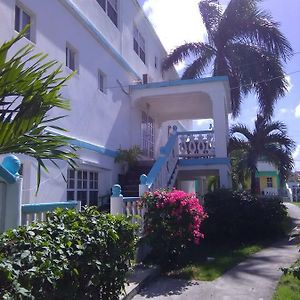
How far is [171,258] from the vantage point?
7941 millimetres

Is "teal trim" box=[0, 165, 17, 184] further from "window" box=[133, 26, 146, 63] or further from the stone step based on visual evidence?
"window" box=[133, 26, 146, 63]

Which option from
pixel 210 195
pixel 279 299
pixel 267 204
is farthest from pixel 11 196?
pixel 267 204

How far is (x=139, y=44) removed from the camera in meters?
17.6

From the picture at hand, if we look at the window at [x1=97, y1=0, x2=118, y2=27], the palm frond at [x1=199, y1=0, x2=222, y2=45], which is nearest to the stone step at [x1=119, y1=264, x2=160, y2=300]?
the window at [x1=97, y1=0, x2=118, y2=27]

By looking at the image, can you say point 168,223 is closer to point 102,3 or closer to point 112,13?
point 102,3

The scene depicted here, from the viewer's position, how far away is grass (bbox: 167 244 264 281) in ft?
24.8

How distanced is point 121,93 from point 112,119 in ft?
4.71

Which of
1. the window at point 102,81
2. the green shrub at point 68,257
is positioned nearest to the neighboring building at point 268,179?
the window at point 102,81

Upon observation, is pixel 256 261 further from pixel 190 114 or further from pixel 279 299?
pixel 190 114

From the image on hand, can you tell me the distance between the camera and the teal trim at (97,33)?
1048 centimetres

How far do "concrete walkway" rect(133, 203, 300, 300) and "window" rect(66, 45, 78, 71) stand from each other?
5999mm

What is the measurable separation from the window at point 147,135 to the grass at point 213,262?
22.2 feet

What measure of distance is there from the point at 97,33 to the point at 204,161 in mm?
5741

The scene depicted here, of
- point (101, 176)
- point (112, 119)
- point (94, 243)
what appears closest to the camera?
point (94, 243)
